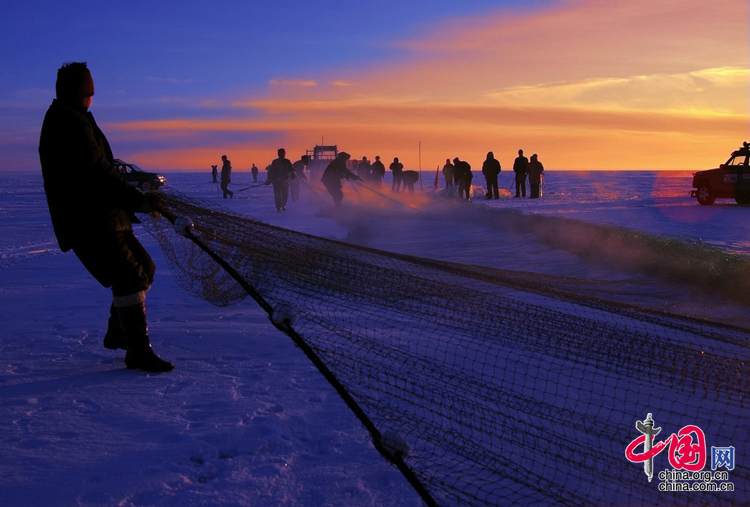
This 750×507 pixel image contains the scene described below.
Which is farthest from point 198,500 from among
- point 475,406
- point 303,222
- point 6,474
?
point 303,222

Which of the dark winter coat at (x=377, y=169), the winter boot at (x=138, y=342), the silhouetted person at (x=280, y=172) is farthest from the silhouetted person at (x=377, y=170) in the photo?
the winter boot at (x=138, y=342)

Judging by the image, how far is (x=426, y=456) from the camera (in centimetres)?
298

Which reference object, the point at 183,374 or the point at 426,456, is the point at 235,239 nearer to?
the point at 183,374

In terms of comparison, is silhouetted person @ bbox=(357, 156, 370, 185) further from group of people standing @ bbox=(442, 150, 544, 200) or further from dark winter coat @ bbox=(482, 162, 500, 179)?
dark winter coat @ bbox=(482, 162, 500, 179)

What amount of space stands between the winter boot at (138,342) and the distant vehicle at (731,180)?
2057 cm

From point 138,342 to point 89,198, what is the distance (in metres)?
0.93

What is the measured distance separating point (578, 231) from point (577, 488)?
8739mm

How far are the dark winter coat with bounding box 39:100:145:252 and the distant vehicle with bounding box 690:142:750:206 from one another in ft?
68.0

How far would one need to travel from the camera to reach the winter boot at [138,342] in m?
3.91

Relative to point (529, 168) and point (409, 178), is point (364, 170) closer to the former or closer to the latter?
point (409, 178)

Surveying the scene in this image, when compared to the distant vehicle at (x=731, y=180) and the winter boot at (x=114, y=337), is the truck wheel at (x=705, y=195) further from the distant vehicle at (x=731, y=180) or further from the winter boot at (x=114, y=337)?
the winter boot at (x=114, y=337)

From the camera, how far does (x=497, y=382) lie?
4.06 m

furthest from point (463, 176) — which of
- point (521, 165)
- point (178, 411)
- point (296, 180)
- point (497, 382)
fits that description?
point (178, 411)

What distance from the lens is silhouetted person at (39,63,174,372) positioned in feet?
12.0
